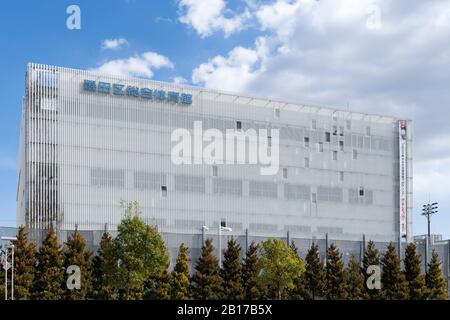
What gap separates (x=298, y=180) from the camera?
91.3 m

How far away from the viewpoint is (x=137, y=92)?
81438 millimetres

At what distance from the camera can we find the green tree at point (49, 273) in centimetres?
5641

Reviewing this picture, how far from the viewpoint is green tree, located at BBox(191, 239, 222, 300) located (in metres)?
61.7

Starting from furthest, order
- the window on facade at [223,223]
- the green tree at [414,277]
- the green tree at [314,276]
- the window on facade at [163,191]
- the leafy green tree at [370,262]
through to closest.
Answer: the window on facade at [223,223] < the window on facade at [163,191] < the green tree at [414,277] < the leafy green tree at [370,262] < the green tree at [314,276]

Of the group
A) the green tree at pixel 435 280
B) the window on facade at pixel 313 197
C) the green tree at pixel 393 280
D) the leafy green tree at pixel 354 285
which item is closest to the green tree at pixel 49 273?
the leafy green tree at pixel 354 285

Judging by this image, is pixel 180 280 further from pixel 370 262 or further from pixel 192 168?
pixel 192 168

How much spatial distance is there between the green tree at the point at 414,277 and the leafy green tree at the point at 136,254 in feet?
92.9

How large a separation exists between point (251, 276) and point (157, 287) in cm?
876

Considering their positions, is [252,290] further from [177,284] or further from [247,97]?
[247,97]

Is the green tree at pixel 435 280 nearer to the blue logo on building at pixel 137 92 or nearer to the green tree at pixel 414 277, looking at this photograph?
the green tree at pixel 414 277

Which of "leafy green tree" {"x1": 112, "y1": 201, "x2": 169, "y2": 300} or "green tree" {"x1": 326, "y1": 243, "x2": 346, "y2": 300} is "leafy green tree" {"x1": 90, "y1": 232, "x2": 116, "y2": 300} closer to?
"leafy green tree" {"x1": 112, "y1": 201, "x2": 169, "y2": 300}

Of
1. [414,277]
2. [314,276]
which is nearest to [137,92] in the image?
[314,276]
